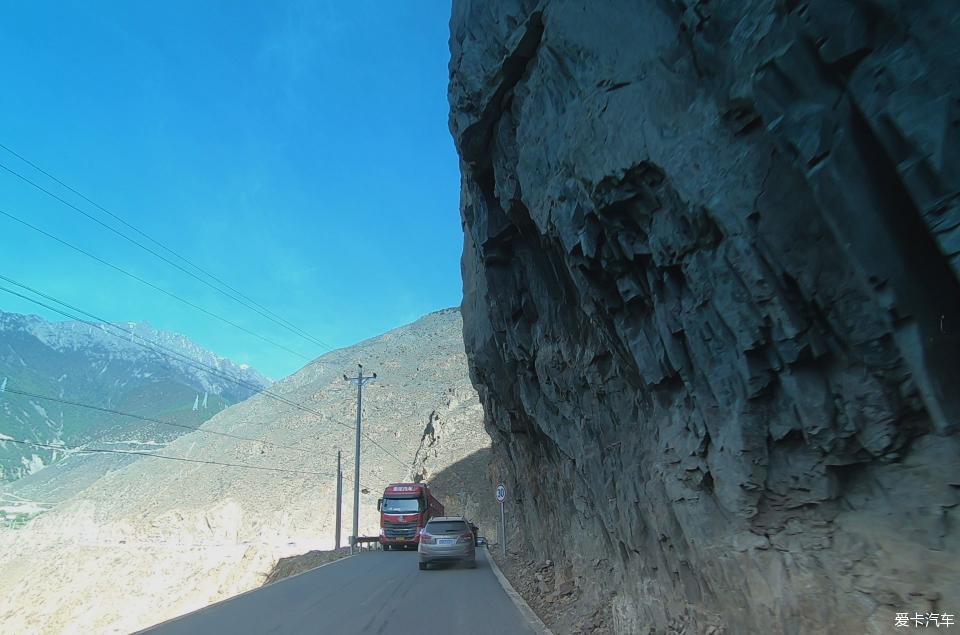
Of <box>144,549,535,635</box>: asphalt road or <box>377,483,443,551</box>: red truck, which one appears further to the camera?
<box>377,483,443,551</box>: red truck

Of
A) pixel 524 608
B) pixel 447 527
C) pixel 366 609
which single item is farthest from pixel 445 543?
pixel 524 608

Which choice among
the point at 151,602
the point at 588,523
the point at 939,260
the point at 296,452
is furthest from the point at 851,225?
the point at 296,452

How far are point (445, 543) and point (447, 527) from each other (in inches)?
29.4

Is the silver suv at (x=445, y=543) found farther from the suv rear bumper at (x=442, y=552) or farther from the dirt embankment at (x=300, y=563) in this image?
the dirt embankment at (x=300, y=563)

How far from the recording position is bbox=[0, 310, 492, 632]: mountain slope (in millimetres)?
34312

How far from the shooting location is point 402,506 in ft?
113

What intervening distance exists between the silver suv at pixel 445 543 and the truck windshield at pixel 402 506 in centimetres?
1350

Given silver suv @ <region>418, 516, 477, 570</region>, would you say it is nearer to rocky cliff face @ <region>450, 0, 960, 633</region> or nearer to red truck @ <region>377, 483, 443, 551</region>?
rocky cliff face @ <region>450, 0, 960, 633</region>

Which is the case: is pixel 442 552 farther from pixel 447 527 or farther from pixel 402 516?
pixel 402 516

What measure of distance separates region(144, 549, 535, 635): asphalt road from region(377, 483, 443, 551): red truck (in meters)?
15.9

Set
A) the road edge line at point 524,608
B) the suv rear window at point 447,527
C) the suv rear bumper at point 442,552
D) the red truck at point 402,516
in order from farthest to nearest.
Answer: the red truck at point 402,516 < the suv rear window at point 447,527 < the suv rear bumper at point 442,552 < the road edge line at point 524,608

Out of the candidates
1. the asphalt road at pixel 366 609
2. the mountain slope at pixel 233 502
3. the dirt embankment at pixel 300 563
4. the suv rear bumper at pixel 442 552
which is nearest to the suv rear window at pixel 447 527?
the suv rear bumper at pixel 442 552

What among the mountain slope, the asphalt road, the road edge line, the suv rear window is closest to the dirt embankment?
the mountain slope

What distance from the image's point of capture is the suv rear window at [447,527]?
20828mm
